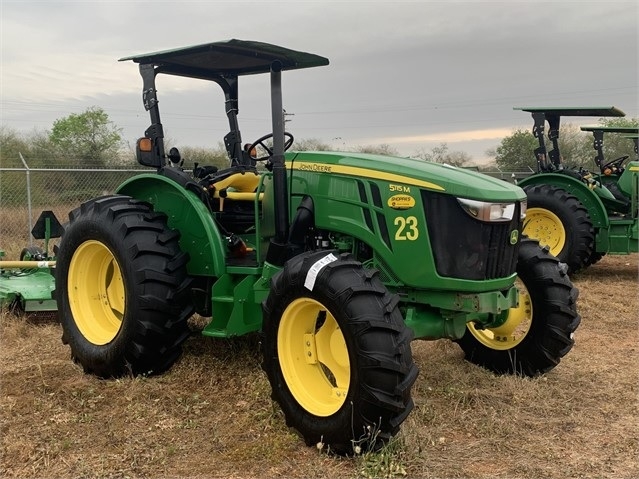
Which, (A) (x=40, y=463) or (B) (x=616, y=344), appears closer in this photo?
(A) (x=40, y=463)

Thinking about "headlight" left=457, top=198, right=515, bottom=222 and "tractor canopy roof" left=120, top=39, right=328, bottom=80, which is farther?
"tractor canopy roof" left=120, top=39, right=328, bottom=80

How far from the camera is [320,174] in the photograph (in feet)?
13.3

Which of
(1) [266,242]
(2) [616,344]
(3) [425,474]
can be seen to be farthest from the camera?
(2) [616,344]

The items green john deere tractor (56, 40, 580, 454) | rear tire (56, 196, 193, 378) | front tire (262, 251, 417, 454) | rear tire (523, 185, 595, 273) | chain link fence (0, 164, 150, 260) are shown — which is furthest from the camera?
chain link fence (0, 164, 150, 260)

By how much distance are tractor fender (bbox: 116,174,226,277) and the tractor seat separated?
26 cm

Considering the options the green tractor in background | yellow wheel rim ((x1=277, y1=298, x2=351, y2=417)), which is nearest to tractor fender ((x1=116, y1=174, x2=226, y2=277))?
yellow wheel rim ((x1=277, y1=298, x2=351, y2=417))

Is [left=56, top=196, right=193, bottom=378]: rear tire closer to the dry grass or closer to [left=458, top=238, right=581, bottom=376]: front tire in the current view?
the dry grass

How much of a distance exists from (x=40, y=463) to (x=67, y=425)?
45 cm

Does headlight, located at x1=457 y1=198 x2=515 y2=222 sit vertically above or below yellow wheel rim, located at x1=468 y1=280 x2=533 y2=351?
above

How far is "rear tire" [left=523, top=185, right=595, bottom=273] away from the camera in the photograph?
28.2 ft

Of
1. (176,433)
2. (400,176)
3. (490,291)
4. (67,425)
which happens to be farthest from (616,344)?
(67,425)

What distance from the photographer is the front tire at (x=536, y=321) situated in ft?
Answer: 14.4

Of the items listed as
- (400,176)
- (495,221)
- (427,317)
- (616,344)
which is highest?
(400,176)

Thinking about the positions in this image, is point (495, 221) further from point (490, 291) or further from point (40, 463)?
point (40, 463)
